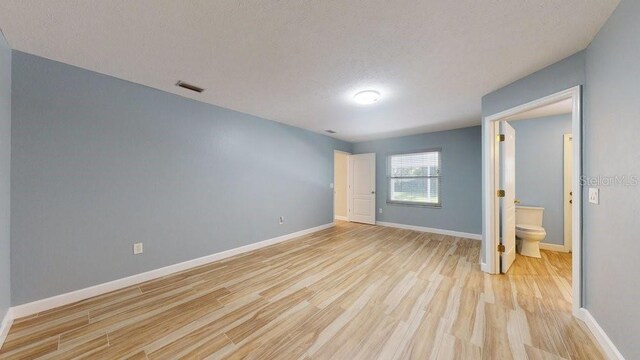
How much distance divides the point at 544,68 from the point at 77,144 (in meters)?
4.81

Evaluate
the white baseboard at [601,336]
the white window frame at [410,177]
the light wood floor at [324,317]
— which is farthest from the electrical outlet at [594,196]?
the white window frame at [410,177]

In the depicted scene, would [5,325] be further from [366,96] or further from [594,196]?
[594,196]

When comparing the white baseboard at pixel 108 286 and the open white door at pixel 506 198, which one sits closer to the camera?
the white baseboard at pixel 108 286

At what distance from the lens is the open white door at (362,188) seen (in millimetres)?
5902

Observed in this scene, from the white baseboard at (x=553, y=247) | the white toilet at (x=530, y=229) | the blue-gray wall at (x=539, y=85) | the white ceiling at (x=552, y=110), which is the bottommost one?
the white baseboard at (x=553, y=247)

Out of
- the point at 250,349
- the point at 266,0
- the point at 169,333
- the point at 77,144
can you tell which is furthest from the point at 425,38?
the point at 77,144

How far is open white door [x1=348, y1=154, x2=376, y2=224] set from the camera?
19.4ft

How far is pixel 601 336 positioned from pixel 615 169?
3.97 feet

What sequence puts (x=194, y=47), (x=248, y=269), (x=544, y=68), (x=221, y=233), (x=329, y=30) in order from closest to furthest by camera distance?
(x=329, y=30), (x=194, y=47), (x=544, y=68), (x=248, y=269), (x=221, y=233)

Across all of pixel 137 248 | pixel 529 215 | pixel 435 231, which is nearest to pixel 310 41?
pixel 137 248

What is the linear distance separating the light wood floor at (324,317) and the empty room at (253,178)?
0.06ft

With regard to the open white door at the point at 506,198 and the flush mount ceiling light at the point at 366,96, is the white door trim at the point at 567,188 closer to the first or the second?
the open white door at the point at 506,198

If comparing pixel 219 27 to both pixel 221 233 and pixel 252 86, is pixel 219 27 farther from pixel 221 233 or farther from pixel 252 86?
pixel 221 233

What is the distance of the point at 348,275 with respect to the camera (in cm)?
270
